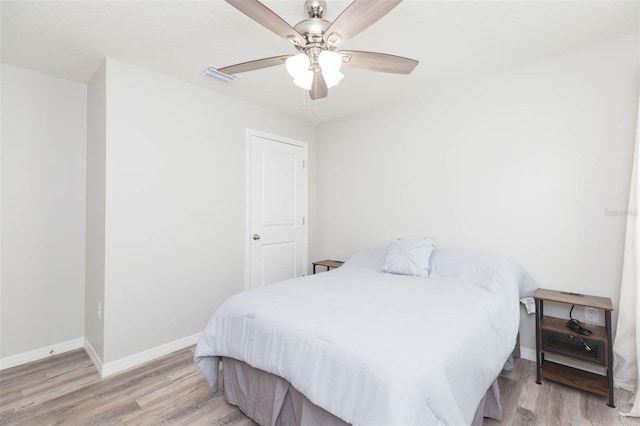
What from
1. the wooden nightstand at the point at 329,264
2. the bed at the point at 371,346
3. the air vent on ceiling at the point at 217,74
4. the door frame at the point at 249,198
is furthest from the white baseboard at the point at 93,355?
the air vent on ceiling at the point at 217,74

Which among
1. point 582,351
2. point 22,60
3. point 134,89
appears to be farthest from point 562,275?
point 22,60

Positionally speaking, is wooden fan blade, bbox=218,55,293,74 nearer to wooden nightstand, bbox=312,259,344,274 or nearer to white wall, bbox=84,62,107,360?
white wall, bbox=84,62,107,360

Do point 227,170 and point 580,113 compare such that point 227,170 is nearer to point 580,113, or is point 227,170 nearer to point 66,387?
point 66,387

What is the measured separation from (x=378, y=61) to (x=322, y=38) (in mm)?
355

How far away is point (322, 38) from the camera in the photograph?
1.62m

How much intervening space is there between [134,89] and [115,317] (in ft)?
6.03

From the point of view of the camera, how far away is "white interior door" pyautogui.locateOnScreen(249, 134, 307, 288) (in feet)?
11.1

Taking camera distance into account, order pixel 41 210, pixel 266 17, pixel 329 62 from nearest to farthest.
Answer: pixel 266 17, pixel 329 62, pixel 41 210

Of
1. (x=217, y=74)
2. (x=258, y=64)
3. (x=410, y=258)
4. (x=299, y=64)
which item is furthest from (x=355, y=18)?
(x=410, y=258)

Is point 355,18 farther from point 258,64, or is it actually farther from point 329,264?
point 329,264

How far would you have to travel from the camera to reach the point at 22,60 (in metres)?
2.38

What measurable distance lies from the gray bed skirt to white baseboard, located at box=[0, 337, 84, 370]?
1.83m

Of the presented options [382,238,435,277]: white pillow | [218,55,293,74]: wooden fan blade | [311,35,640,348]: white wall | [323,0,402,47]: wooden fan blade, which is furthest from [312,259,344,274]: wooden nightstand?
[323,0,402,47]: wooden fan blade

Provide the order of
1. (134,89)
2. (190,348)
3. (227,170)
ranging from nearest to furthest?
(134,89), (190,348), (227,170)
